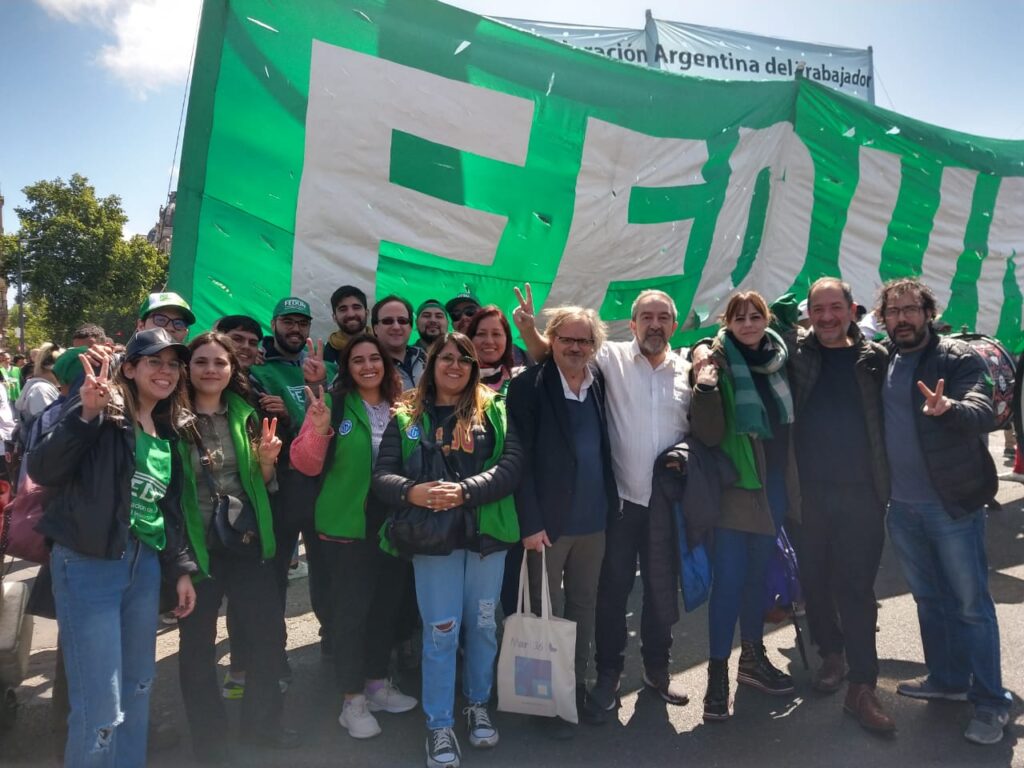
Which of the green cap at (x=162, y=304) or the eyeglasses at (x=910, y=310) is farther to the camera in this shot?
the green cap at (x=162, y=304)

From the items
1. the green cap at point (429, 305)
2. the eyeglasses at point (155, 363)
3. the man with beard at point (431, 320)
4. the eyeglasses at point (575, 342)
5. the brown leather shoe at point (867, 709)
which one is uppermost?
the green cap at point (429, 305)

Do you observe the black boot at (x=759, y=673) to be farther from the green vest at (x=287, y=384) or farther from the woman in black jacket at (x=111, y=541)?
the woman in black jacket at (x=111, y=541)

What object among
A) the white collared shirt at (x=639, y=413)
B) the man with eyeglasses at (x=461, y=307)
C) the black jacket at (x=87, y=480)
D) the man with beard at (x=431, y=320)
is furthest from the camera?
the man with eyeglasses at (x=461, y=307)

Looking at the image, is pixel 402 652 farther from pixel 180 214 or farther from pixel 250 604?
pixel 180 214

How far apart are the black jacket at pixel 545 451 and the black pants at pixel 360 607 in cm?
69

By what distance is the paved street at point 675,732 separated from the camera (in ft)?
8.51

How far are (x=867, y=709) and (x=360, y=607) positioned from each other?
2111 mm

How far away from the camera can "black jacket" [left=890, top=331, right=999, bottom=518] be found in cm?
265

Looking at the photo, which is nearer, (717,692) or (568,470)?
(568,470)

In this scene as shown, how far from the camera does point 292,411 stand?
3.06 metres

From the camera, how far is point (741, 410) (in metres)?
2.83

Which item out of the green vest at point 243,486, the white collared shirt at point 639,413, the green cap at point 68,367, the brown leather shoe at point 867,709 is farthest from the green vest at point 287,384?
the brown leather shoe at point 867,709

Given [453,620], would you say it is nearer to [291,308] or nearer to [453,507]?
[453,507]

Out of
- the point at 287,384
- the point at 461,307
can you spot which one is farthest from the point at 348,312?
the point at 461,307
